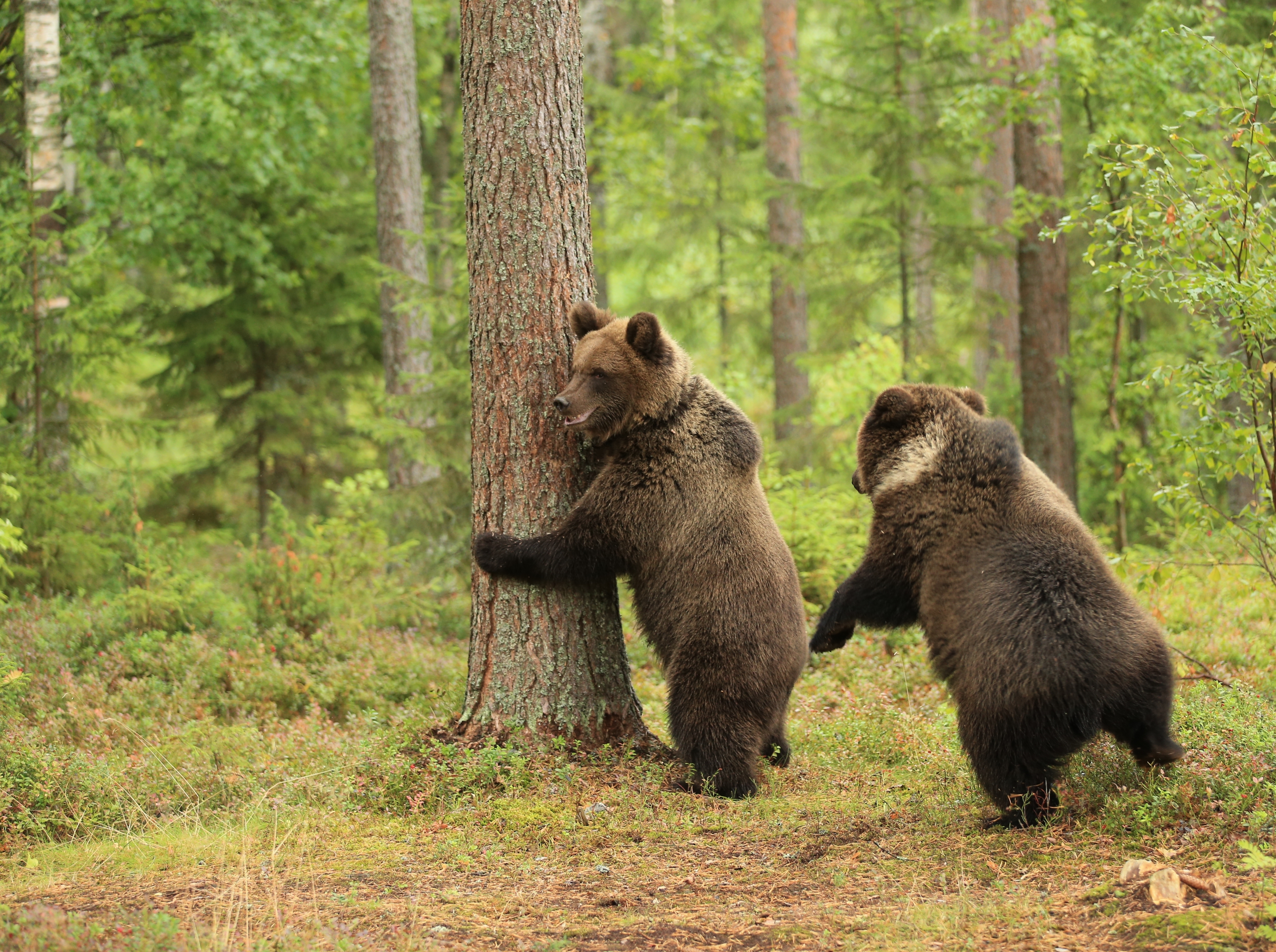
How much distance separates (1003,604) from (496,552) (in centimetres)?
290

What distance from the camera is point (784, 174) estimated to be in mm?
18203

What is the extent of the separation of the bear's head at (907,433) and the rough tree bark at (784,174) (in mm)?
11748

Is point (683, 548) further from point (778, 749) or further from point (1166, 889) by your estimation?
point (1166, 889)

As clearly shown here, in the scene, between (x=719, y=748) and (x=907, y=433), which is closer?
(x=907, y=433)

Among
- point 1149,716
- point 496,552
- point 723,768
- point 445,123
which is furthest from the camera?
point 445,123

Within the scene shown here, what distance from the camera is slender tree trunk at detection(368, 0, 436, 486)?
49.3ft

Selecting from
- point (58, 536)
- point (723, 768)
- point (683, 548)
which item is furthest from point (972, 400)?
point (58, 536)

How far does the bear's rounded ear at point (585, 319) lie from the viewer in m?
6.39

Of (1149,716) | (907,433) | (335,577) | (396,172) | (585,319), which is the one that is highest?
(396,172)

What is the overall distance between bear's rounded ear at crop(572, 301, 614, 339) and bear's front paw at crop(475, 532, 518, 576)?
4.53ft

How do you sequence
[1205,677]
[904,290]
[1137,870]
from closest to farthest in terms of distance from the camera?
[1137,870] < [1205,677] < [904,290]

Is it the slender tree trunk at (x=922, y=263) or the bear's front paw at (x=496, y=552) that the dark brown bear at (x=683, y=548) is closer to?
the bear's front paw at (x=496, y=552)

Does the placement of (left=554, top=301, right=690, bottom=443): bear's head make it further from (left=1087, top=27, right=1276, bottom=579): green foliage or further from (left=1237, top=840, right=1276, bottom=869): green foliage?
→ (left=1237, top=840, right=1276, bottom=869): green foliage

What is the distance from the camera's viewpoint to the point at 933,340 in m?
15.5
